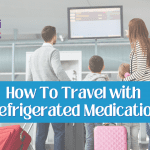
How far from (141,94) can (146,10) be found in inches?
162

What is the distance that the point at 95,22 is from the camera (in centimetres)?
343

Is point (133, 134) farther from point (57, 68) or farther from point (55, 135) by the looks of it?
point (57, 68)

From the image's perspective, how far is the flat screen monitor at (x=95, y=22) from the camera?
3.36 m

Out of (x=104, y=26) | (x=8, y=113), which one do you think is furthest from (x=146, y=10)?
(x=8, y=113)

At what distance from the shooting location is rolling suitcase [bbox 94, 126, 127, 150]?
81.7 inches

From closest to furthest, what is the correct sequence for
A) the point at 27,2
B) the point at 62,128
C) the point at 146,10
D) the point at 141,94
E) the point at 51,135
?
the point at 141,94 < the point at 62,128 < the point at 51,135 < the point at 27,2 < the point at 146,10

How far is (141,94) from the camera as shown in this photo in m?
1.77

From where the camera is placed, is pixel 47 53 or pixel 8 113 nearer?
pixel 8 113

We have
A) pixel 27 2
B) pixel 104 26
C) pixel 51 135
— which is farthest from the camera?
pixel 27 2

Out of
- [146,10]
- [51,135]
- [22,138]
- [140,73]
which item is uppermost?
[146,10]

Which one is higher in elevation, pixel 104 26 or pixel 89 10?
pixel 89 10

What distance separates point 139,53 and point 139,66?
0.10m

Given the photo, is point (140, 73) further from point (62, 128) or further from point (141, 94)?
point (62, 128)

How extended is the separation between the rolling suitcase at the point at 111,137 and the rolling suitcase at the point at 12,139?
0.63m
